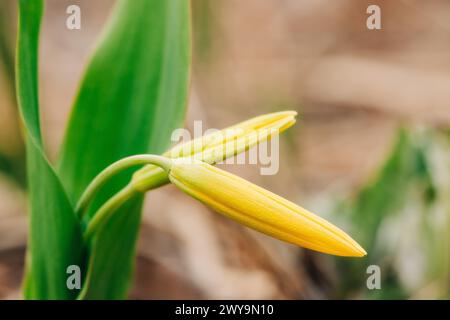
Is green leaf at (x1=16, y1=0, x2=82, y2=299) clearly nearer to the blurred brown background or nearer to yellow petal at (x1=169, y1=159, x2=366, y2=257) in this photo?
yellow petal at (x1=169, y1=159, x2=366, y2=257)

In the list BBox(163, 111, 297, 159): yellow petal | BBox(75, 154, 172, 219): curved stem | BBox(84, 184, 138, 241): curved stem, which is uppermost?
BBox(163, 111, 297, 159): yellow petal

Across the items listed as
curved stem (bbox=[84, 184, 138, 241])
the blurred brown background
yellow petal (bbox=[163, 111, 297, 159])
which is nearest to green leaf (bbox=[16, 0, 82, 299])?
curved stem (bbox=[84, 184, 138, 241])

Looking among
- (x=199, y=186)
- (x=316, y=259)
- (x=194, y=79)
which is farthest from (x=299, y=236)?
(x=194, y=79)

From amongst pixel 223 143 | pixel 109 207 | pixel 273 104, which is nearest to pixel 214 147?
pixel 223 143

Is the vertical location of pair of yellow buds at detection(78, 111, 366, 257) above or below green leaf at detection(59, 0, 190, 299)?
below

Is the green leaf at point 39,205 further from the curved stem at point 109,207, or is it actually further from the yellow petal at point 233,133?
the yellow petal at point 233,133

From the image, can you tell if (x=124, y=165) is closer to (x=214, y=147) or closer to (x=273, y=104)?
(x=214, y=147)

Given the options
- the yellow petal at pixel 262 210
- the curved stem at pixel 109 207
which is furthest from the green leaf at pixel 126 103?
the yellow petal at pixel 262 210
